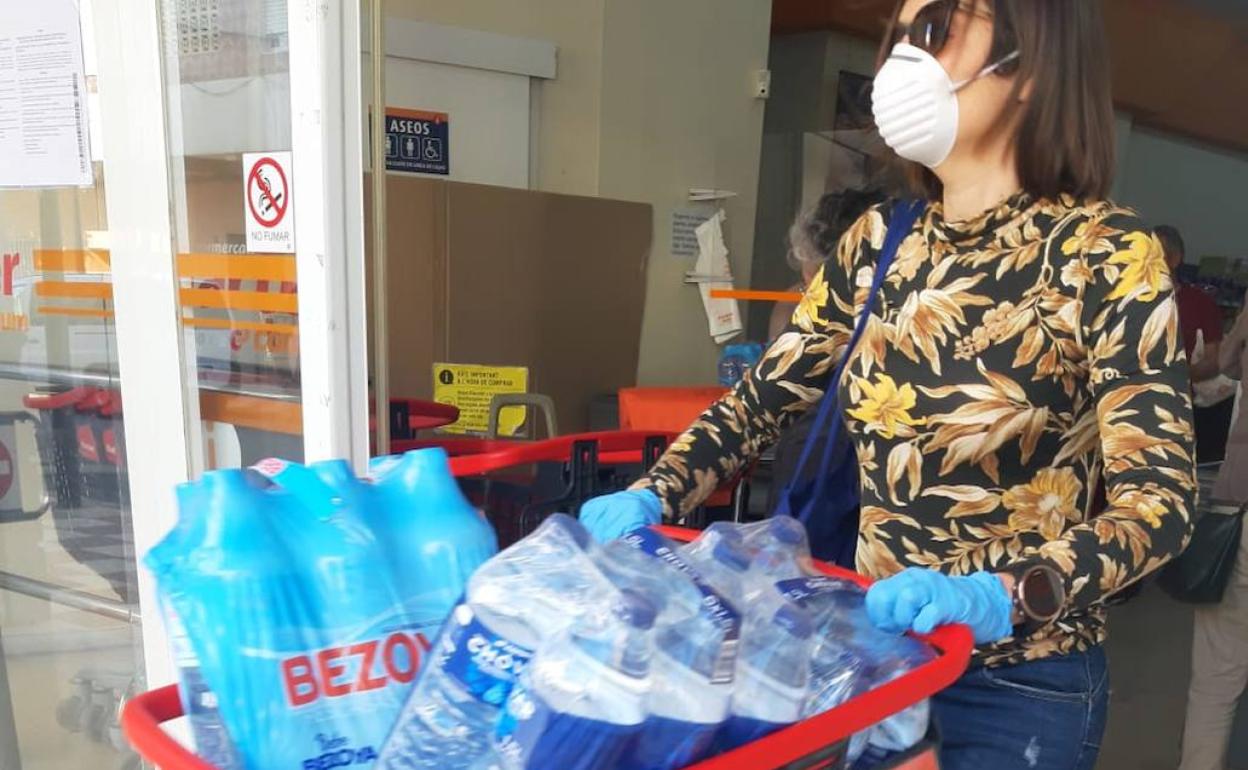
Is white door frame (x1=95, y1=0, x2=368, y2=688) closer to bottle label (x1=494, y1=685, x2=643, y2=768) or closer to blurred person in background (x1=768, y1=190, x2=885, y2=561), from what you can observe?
blurred person in background (x1=768, y1=190, x2=885, y2=561)

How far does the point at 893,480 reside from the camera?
1.13 m

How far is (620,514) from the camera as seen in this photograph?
0.99 metres

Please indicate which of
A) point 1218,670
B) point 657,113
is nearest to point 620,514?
point 1218,670

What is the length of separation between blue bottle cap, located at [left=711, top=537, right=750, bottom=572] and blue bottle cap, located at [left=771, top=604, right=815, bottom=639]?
0.26ft

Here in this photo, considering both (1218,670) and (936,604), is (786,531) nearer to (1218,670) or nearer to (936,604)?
(936,604)

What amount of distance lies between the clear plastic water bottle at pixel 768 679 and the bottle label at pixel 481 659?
15cm

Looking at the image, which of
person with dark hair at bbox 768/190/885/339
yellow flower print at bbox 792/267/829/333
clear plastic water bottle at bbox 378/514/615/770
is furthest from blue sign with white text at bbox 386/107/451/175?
clear plastic water bottle at bbox 378/514/615/770

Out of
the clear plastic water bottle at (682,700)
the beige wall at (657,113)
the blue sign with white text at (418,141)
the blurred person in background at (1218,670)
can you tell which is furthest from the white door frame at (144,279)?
the blurred person in background at (1218,670)

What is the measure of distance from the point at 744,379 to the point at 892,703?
62 cm

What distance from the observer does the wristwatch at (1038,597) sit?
0.83 metres

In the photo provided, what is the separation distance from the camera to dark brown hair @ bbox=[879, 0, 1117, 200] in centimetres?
106

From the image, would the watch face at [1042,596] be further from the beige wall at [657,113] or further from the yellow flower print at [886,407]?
the beige wall at [657,113]

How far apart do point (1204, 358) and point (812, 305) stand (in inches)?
115

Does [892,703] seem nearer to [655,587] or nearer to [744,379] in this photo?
[655,587]
